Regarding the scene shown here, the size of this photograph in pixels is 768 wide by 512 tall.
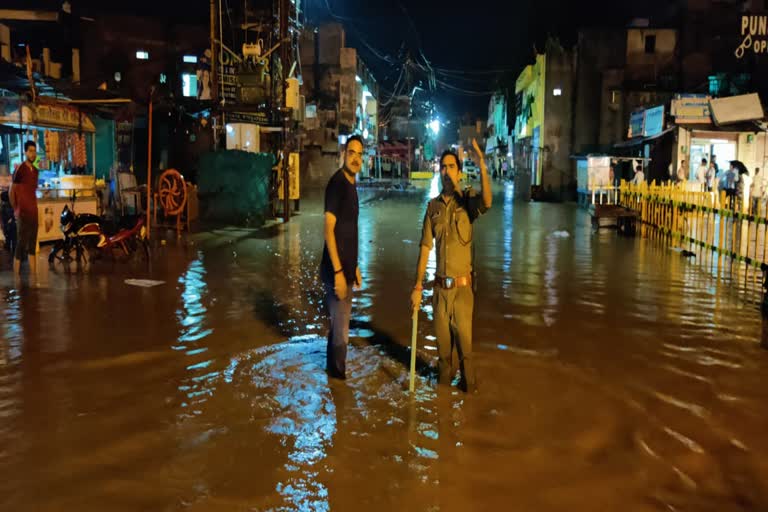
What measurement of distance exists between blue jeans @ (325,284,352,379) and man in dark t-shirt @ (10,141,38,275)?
268 inches

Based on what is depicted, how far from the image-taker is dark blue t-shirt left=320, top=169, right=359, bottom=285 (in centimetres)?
591

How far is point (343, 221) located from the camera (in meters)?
5.97

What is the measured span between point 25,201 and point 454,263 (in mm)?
7880

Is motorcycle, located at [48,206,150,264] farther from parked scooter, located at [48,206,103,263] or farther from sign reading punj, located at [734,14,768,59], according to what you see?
sign reading punj, located at [734,14,768,59]

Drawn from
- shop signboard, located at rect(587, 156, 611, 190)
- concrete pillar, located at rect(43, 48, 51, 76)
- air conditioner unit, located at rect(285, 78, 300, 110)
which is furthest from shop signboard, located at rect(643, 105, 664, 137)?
concrete pillar, located at rect(43, 48, 51, 76)

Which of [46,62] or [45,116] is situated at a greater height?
[46,62]

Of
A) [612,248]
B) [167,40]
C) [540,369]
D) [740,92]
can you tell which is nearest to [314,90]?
[167,40]

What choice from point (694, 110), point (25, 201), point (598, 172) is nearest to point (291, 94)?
point (25, 201)

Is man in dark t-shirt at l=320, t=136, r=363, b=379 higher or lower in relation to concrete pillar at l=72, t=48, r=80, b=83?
lower

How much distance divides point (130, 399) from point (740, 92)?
33.0m

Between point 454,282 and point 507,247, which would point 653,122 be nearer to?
point 507,247

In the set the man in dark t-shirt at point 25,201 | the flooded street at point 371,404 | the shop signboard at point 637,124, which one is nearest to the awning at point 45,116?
the man in dark t-shirt at point 25,201

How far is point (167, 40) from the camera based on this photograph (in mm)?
35625

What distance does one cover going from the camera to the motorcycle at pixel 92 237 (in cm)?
1266
